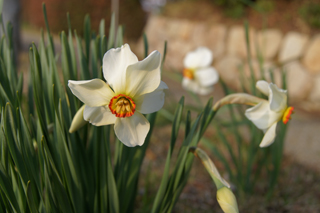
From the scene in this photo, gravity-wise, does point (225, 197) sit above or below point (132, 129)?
below

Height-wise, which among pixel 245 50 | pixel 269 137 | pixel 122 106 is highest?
pixel 122 106

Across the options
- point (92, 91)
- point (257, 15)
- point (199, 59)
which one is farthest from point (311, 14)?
point (92, 91)

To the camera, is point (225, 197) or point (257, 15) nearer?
point (225, 197)

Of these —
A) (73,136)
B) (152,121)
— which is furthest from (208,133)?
(73,136)

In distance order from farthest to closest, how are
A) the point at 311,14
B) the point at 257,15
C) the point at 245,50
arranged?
the point at 257,15, the point at 245,50, the point at 311,14

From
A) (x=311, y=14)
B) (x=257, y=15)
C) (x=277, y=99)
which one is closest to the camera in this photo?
(x=277, y=99)

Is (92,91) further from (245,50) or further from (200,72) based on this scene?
(245,50)
